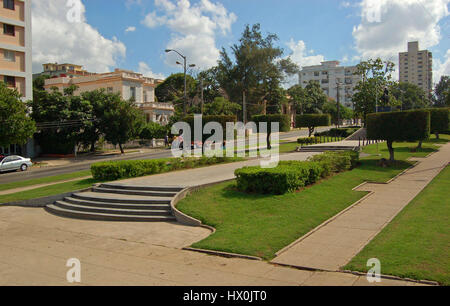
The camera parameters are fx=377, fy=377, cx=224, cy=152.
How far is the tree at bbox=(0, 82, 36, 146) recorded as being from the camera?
94.7 ft

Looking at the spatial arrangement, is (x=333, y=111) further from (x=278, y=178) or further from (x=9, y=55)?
(x=278, y=178)

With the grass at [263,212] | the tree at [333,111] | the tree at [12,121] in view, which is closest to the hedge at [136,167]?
the grass at [263,212]

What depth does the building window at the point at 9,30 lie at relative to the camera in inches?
1453

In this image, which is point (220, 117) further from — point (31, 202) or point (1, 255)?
point (1, 255)

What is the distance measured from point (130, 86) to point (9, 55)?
1740 centimetres

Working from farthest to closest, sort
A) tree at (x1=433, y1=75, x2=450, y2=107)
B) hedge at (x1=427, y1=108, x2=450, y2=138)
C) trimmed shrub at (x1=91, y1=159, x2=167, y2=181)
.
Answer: tree at (x1=433, y1=75, x2=450, y2=107)
hedge at (x1=427, y1=108, x2=450, y2=138)
trimmed shrub at (x1=91, y1=159, x2=167, y2=181)

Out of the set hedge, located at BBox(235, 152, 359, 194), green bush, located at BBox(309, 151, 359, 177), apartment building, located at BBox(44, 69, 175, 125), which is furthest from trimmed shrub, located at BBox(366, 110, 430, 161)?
apartment building, located at BBox(44, 69, 175, 125)

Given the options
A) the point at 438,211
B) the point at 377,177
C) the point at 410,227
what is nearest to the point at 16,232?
the point at 410,227

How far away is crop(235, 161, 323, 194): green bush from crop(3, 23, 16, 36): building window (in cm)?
3413

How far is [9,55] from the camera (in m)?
37.2

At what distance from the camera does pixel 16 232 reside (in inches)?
456

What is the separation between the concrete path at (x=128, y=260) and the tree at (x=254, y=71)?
167 feet

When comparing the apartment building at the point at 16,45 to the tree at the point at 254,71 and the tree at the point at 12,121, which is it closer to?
the tree at the point at 12,121

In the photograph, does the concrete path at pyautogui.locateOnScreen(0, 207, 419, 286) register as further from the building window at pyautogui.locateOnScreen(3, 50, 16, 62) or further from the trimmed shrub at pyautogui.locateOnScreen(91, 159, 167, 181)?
the building window at pyautogui.locateOnScreen(3, 50, 16, 62)
